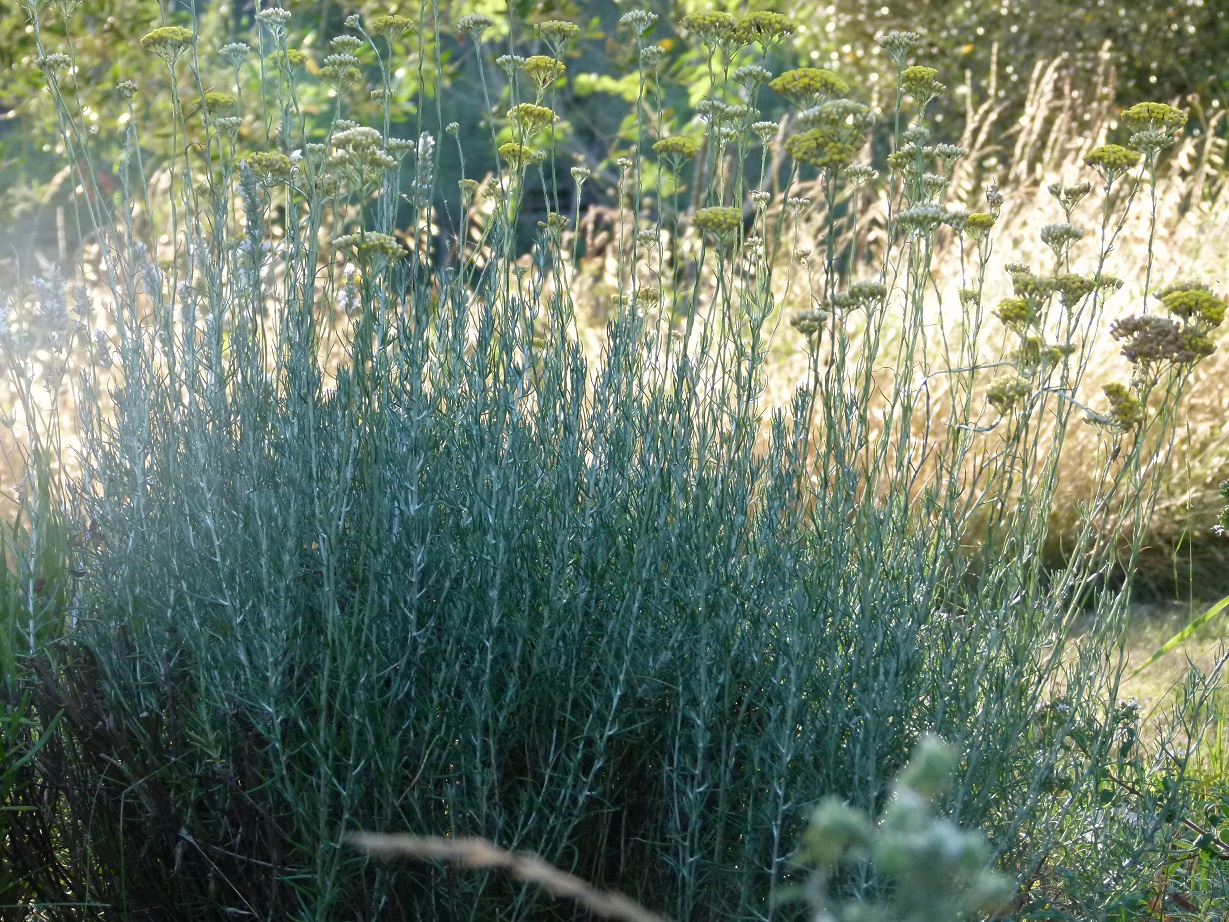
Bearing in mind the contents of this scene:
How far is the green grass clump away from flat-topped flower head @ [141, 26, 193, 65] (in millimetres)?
37

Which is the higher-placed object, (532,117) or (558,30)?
(558,30)

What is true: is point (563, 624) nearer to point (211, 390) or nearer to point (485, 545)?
point (485, 545)

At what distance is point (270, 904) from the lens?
6.61ft

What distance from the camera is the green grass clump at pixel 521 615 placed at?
1.95m

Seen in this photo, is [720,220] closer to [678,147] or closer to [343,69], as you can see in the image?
[678,147]

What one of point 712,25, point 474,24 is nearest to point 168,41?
point 474,24

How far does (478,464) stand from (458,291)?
17.9 inches

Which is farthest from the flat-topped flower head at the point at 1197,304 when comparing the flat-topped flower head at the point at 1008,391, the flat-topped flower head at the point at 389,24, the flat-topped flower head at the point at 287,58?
the flat-topped flower head at the point at 287,58

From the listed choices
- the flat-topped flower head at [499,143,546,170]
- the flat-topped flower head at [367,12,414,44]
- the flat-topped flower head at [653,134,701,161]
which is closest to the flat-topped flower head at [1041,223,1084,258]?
the flat-topped flower head at [653,134,701,161]

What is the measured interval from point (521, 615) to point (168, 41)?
1227 mm

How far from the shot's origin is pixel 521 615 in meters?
1.98

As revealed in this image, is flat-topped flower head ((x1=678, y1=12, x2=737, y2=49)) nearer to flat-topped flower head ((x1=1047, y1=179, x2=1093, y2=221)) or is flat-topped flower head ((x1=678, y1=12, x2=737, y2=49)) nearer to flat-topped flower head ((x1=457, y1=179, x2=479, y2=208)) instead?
flat-topped flower head ((x1=457, y1=179, x2=479, y2=208))

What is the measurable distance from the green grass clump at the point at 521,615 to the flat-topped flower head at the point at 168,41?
0.12ft

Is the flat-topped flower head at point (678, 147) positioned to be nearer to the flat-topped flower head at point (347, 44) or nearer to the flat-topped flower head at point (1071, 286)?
the flat-topped flower head at point (347, 44)
